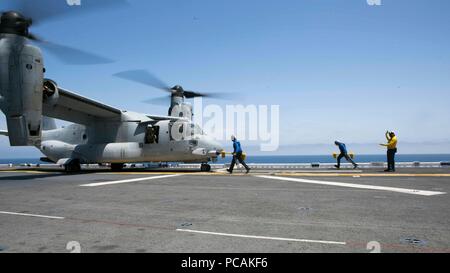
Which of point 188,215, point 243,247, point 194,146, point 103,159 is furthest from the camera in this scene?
point 103,159

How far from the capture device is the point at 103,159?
20.1m

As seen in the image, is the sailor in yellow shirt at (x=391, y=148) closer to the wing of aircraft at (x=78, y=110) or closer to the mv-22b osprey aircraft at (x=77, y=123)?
the mv-22b osprey aircraft at (x=77, y=123)

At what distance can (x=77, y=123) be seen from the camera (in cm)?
2056

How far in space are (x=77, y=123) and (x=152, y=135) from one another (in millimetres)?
5601

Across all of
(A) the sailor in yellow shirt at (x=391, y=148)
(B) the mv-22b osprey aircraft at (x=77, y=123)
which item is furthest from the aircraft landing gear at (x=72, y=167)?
(A) the sailor in yellow shirt at (x=391, y=148)

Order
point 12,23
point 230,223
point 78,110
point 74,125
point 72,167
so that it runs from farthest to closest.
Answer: point 74,125, point 72,167, point 78,110, point 12,23, point 230,223

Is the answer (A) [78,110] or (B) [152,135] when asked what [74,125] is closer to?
(A) [78,110]

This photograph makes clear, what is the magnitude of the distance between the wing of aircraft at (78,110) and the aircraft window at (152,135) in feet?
8.21

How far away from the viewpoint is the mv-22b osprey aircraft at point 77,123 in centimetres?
1221

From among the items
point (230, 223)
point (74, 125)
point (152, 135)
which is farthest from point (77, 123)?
point (230, 223)

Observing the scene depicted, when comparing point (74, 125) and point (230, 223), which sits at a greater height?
point (74, 125)
